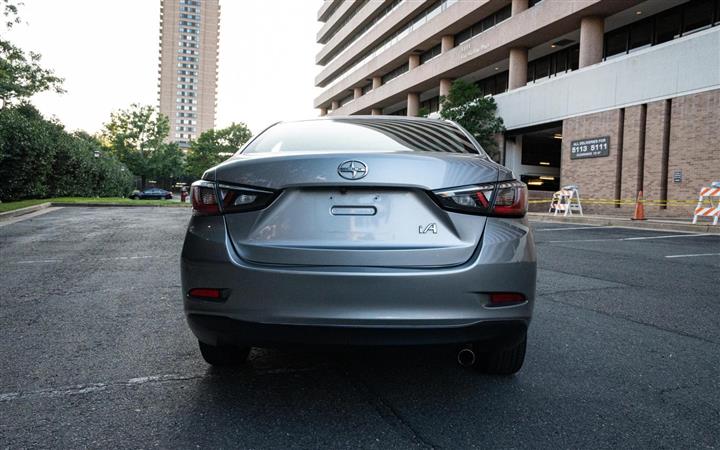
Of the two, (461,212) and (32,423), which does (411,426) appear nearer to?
(461,212)

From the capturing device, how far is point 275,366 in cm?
311

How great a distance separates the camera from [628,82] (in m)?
21.6

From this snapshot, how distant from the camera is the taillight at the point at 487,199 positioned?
237 centimetres

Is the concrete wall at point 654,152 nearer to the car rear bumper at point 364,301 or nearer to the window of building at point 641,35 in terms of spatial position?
the window of building at point 641,35

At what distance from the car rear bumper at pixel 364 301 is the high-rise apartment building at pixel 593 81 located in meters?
20.1

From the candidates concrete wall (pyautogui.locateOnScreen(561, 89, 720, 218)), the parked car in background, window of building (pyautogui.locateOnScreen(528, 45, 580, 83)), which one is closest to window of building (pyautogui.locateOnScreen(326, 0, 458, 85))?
window of building (pyautogui.locateOnScreen(528, 45, 580, 83))

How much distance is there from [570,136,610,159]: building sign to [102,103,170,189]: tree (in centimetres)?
5659

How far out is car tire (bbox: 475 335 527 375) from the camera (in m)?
2.89

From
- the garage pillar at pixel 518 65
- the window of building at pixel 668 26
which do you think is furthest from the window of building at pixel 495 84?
the window of building at pixel 668 26

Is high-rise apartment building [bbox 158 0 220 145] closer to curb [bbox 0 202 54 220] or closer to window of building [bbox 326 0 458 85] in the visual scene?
window of building [bbox 326 0 458 85]

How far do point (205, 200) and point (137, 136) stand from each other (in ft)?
235

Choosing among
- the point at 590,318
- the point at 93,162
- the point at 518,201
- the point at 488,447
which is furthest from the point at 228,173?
the point at 93,162

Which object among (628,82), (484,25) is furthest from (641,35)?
(484,25)

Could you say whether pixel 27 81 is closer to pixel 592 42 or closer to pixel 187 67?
pixel 592 42
